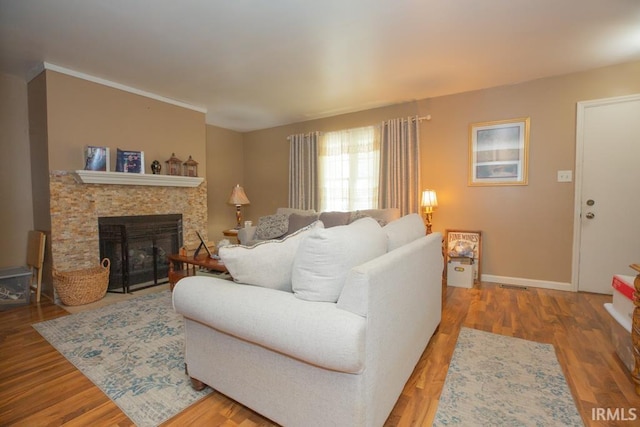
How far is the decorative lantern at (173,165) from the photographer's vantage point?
4.03 m

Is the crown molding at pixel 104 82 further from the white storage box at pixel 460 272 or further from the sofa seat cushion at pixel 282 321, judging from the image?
the white storage box at pixel 460 272

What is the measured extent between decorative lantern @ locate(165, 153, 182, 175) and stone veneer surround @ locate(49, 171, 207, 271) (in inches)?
11.1

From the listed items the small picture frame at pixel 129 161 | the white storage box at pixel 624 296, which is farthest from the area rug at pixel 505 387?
the small picture frame at pixel 129 161

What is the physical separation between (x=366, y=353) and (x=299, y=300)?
13.6 inches

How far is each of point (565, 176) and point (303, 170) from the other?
354 centimetres

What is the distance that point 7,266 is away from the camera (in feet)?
10.7

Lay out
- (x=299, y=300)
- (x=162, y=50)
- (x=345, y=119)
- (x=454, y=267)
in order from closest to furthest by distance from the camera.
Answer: (x=299, y=300)
(x=162, y=50)
(x=454, y=267)
(x=345, y=119)

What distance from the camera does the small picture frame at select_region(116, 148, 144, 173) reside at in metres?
3.50

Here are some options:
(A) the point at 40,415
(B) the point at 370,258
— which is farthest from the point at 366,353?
(A) the point at 40,415

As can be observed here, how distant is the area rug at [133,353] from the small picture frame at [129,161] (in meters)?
1.58

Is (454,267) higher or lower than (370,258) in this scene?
lower

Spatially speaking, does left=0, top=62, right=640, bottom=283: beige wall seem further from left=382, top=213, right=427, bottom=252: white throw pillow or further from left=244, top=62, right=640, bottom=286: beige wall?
left=382, top=213, right=427, bottom=252: white throw pillow

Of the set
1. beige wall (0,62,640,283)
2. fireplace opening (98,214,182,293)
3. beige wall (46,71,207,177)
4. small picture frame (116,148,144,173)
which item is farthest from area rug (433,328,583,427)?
beige wall (46,71,207,177)

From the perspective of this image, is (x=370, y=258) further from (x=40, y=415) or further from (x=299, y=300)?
(x=40, y=415)
